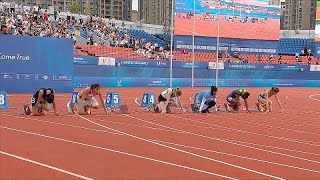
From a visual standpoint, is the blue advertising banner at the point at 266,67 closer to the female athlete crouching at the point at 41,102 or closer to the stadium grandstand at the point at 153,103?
the stadium grandstand at the point at 153,103

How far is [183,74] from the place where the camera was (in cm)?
3869

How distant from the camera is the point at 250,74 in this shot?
144 feet

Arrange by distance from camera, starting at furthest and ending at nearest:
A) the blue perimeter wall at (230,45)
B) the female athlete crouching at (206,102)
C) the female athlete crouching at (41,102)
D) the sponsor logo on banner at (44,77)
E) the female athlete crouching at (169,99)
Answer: the blue perimeter wall at (230,45)
the sponsor logo on banner at (44,77)
the female athlete crouching at (206,102)
the female athlete crouching at (169,99)
the female athlete crouching at (41,102)

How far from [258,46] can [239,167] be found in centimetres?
4343

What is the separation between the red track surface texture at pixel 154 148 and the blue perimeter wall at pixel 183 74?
1894 centimetres

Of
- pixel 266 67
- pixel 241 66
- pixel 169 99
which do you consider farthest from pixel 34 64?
pixel 266 67

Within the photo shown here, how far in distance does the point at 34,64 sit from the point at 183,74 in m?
16.7

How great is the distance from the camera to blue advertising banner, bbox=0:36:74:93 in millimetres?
23078

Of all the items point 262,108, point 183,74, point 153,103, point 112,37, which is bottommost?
point 262,108

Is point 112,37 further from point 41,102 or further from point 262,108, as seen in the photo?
point 41,102

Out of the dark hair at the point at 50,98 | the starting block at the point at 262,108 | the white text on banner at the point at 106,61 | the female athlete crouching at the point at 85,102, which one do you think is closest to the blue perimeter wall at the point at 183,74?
the white text on banner at the point at 106,61

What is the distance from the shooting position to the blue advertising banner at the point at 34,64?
75.7 feet

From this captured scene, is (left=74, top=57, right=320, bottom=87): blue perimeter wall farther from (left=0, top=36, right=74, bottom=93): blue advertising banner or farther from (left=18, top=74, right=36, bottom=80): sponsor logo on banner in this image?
(left=18, top=74, right=36, bottom=80): sponsor logo on banner

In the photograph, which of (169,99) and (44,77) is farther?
(44,77)
